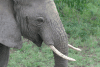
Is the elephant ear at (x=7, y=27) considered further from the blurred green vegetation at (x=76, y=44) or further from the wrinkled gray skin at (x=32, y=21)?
the blurred green vegetation at (x=76, y=44)

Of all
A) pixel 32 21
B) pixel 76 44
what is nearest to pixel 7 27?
pixel 32 21

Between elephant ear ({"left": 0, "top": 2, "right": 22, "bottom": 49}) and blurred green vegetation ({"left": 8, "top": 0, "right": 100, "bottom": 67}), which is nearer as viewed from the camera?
elephant ear ({"left": 0, "top": 2, "right": 22, "bottom": 49})

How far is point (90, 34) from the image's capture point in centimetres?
513

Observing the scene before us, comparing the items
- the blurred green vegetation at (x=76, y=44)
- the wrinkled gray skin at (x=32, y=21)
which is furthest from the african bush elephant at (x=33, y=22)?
the blurred green vegetation at (x=76, y=44)

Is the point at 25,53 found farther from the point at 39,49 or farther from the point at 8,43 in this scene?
the point at 8,43

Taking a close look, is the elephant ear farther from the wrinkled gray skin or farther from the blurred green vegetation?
the blurred green vegetation

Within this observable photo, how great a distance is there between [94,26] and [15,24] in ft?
13.2

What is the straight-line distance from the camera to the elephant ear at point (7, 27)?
2002 millimetres

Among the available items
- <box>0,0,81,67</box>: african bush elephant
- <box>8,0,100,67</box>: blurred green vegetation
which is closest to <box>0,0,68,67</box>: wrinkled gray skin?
<box>0,0,81,67</box>: african bush elephant

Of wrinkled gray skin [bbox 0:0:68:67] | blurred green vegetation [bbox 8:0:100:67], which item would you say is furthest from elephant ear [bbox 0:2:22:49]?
blurred green vegetation [bbox 8:0:100:67]

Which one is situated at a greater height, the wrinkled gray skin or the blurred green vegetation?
the wrinkled gray skin

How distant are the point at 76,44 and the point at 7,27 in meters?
3.01

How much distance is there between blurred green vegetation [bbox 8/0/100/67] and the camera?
3930mm

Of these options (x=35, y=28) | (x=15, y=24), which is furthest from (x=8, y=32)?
(x=35, y=28)
